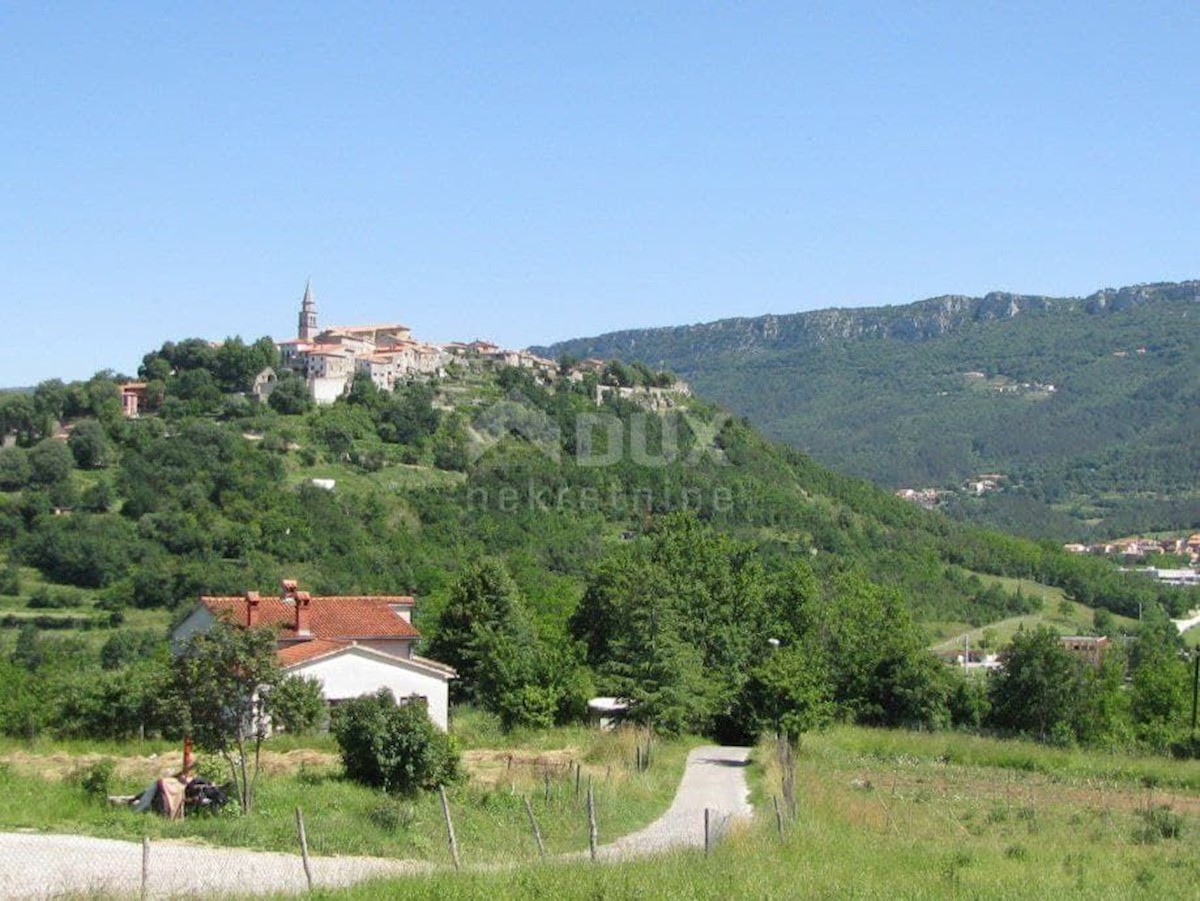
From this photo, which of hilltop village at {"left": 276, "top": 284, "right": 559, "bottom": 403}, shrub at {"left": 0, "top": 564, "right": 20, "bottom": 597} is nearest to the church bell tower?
hilltop village at {"left": 276, "top": 284, "right": 559, "bottom": 403}

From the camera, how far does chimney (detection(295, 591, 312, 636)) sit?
3284 centimetres

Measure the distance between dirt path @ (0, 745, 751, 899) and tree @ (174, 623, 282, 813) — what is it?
3150 mm

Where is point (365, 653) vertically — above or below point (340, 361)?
below

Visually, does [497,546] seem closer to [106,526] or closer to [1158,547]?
[106,526]

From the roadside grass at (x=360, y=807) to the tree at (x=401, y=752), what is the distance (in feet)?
1.06

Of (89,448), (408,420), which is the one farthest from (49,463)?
(408,420)

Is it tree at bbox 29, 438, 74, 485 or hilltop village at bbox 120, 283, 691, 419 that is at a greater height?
hilltop village at bbox 120, 283, 691, 419

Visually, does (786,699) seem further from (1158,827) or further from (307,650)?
(307,650)

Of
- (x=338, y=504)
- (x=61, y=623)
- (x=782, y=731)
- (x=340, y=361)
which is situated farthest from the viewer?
(x=340, y=361)

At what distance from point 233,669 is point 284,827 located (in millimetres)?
3132

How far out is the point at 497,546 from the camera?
71250mm

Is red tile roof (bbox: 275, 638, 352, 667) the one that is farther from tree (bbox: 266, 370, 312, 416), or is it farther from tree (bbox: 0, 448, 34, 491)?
tree (bbox: 266, 370, 312, 416)

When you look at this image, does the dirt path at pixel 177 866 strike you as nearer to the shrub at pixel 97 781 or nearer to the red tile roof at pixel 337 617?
the shrub at pixel 97 781

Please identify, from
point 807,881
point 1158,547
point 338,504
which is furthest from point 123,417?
point 1158,547
